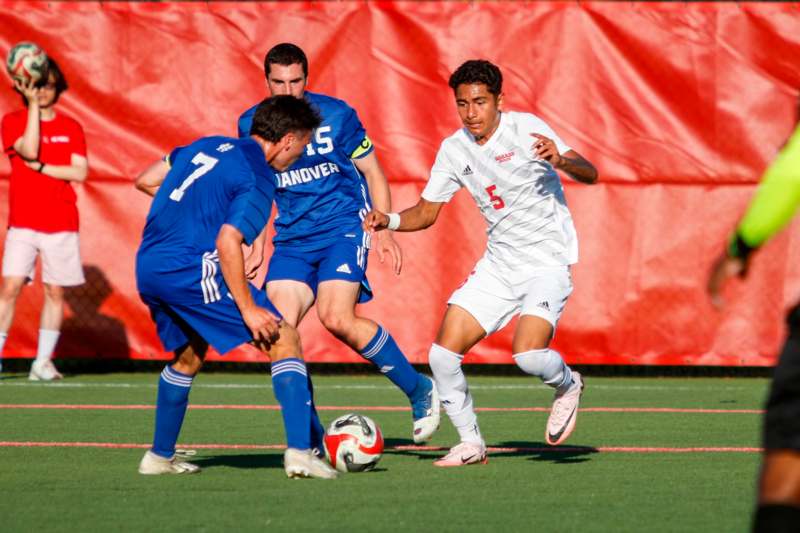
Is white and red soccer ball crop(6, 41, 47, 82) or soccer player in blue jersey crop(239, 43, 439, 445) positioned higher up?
A: white and red soccer ball crop(6, 41, 47, 82)

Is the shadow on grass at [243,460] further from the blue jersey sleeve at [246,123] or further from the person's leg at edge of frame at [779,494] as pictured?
the person's leg at edge of frame at [779,494]

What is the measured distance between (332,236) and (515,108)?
459cm

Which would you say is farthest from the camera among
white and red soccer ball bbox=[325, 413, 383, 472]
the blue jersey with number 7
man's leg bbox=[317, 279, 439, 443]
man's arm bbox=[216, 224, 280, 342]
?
man's leg bbox=[317, 279, 439, 443]

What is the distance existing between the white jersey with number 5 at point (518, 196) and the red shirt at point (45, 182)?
16.2 ft

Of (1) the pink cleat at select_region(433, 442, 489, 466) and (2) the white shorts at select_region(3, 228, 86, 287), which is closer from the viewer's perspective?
(1) the pink cleat at select_region(433, 442, 489, 466)

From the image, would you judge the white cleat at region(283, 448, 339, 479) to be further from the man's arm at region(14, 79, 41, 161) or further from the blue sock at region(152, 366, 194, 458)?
the man's arm at region(14, 79, 41, 161)

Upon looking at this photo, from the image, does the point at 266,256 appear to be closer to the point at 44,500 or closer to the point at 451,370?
the point at 451,370

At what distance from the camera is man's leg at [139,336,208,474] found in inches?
262

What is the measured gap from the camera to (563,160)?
6.95 meters

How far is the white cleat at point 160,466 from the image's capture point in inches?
264

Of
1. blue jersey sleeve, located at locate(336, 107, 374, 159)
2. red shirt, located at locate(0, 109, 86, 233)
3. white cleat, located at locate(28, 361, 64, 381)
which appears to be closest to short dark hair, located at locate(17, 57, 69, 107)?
red shirt, located at locate(0, 109, 86, 233)

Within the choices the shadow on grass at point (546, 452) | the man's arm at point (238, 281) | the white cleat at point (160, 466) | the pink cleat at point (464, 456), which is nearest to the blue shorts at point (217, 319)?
the man's arm at point (238, 281)

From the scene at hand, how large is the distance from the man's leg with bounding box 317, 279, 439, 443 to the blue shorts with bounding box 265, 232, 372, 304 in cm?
8

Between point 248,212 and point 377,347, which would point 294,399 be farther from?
point 377,347
